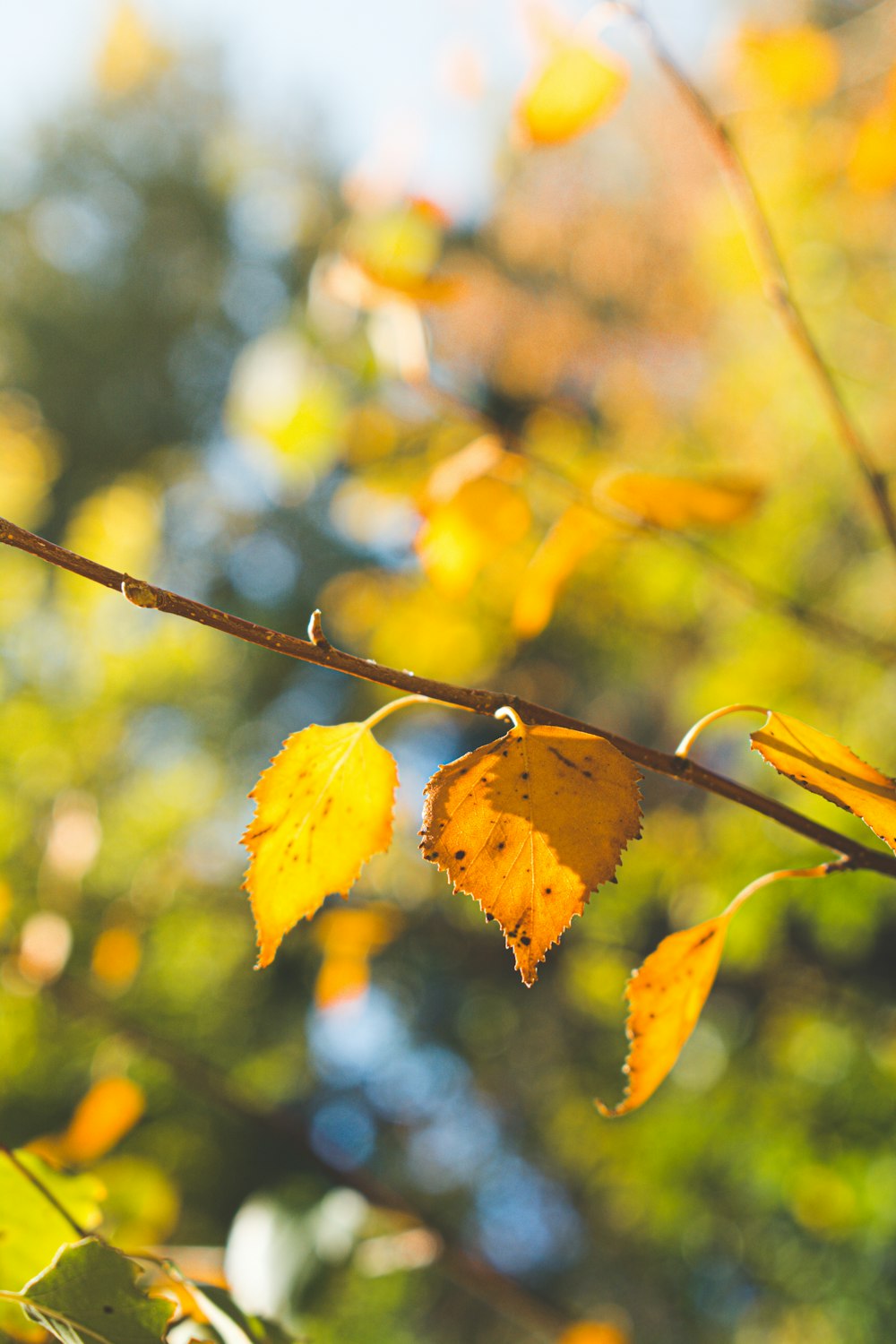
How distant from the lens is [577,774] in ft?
0.62

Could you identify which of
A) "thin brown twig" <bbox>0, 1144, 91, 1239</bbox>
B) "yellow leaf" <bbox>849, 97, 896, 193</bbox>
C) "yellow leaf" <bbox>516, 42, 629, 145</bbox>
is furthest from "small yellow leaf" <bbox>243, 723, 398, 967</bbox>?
"yellow leaf" <bbox>849, 97, 896, 193</bbox>

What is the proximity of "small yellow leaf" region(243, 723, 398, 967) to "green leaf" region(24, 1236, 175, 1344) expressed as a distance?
0.26ft

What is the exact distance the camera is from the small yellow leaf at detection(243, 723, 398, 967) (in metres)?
0.20

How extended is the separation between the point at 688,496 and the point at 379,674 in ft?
0.94

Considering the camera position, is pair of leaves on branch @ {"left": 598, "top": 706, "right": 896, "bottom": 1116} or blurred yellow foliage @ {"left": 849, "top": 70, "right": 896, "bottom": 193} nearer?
pair of leaves on branch @ {"left": 598, "top": 706, "right": 896, "bottom": 1116}

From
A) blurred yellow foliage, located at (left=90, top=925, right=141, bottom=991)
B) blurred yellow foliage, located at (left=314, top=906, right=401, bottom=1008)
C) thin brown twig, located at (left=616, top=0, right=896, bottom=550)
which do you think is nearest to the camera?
thin brown twig, located at (left=616, top=0, right=896, bottom=550)

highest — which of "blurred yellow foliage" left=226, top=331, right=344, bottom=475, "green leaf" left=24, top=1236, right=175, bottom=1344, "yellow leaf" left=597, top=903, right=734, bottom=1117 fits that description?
"yellow leaf" left=597, top=903, right=734, bottom=1117

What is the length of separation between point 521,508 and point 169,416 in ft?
17.9

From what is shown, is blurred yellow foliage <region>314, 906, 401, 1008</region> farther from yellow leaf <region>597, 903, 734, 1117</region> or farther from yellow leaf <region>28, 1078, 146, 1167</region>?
yellow leaf <region>597, 903, 734, 1117</region>

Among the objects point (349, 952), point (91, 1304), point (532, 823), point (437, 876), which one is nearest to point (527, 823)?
point (532, 823)

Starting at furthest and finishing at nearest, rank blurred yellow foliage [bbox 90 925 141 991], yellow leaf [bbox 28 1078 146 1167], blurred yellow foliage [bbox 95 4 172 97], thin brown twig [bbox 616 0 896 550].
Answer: blurred yellow foliage [bbox 95 4 172 97], blurred yellow foliage [bbox 90 925 141 991], yellow leaf [bbox 28 1078 146 1167], thin brown twig [bbox 616 0 896 550]

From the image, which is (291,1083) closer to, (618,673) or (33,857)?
(33,857)

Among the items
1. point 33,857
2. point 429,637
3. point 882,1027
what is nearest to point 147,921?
point 33,857

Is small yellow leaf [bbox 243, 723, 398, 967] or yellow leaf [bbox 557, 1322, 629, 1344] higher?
small yellow leaf [bbox 243, 723, 398, 967]
